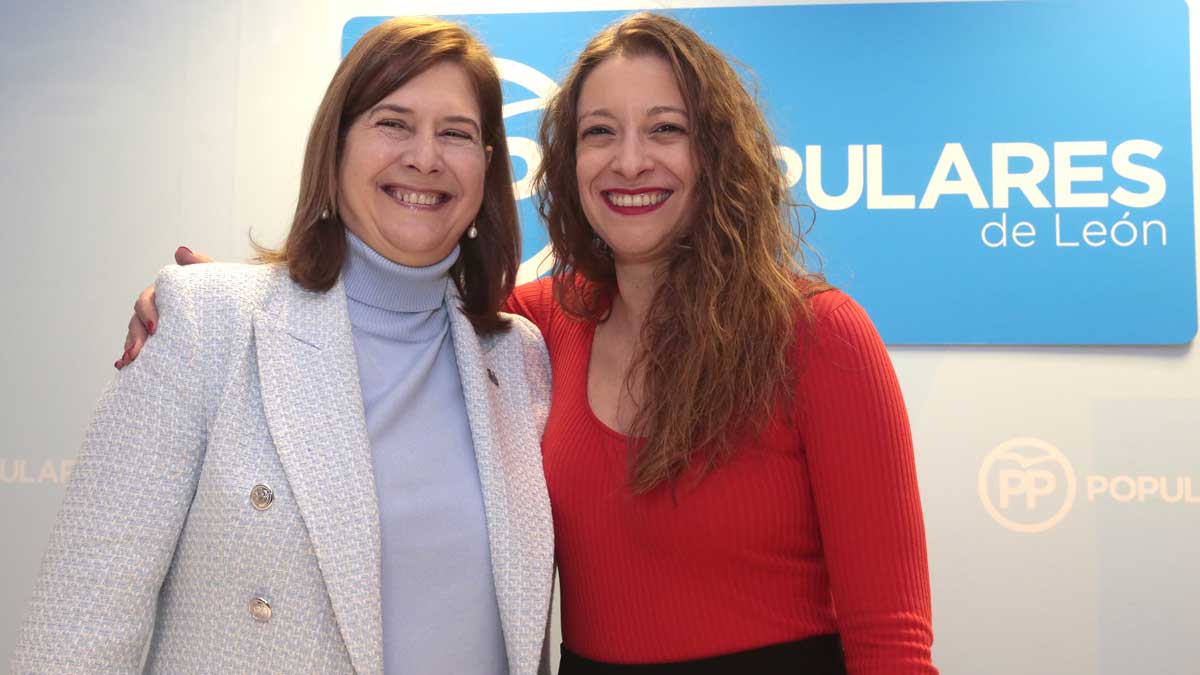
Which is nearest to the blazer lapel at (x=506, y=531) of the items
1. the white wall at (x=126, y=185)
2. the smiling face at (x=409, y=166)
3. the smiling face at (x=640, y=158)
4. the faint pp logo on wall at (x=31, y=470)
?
the smiling face at (x=409, y=166)

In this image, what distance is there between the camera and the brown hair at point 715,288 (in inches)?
59.5

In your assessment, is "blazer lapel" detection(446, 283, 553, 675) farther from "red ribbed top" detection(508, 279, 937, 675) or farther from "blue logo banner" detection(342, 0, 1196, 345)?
"blue logo banner" detection(342, 0, 1196, 345)

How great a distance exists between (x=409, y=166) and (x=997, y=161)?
71.2 inches

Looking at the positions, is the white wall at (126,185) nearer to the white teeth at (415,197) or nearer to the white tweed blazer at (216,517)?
the white teeth at (415,197)

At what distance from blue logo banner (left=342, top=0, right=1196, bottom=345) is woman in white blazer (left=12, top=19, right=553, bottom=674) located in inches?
50.8

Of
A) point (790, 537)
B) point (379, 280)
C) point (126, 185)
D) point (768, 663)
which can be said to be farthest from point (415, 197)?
point (126, 185)

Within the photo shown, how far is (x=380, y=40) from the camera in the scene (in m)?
1.57

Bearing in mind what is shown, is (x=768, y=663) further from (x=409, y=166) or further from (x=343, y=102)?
(x=343, y=102)

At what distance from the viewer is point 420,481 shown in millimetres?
1463

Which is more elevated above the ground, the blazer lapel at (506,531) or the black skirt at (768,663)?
the blazer lapel at (506,531)

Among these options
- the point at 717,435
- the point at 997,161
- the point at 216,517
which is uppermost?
the point at 997,161

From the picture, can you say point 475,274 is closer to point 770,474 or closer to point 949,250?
point 770,474

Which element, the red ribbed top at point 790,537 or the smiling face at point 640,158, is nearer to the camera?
the red ribbed top at point 790,537

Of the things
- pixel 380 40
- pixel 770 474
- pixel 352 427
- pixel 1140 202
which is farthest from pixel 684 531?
pixel 1140 202
